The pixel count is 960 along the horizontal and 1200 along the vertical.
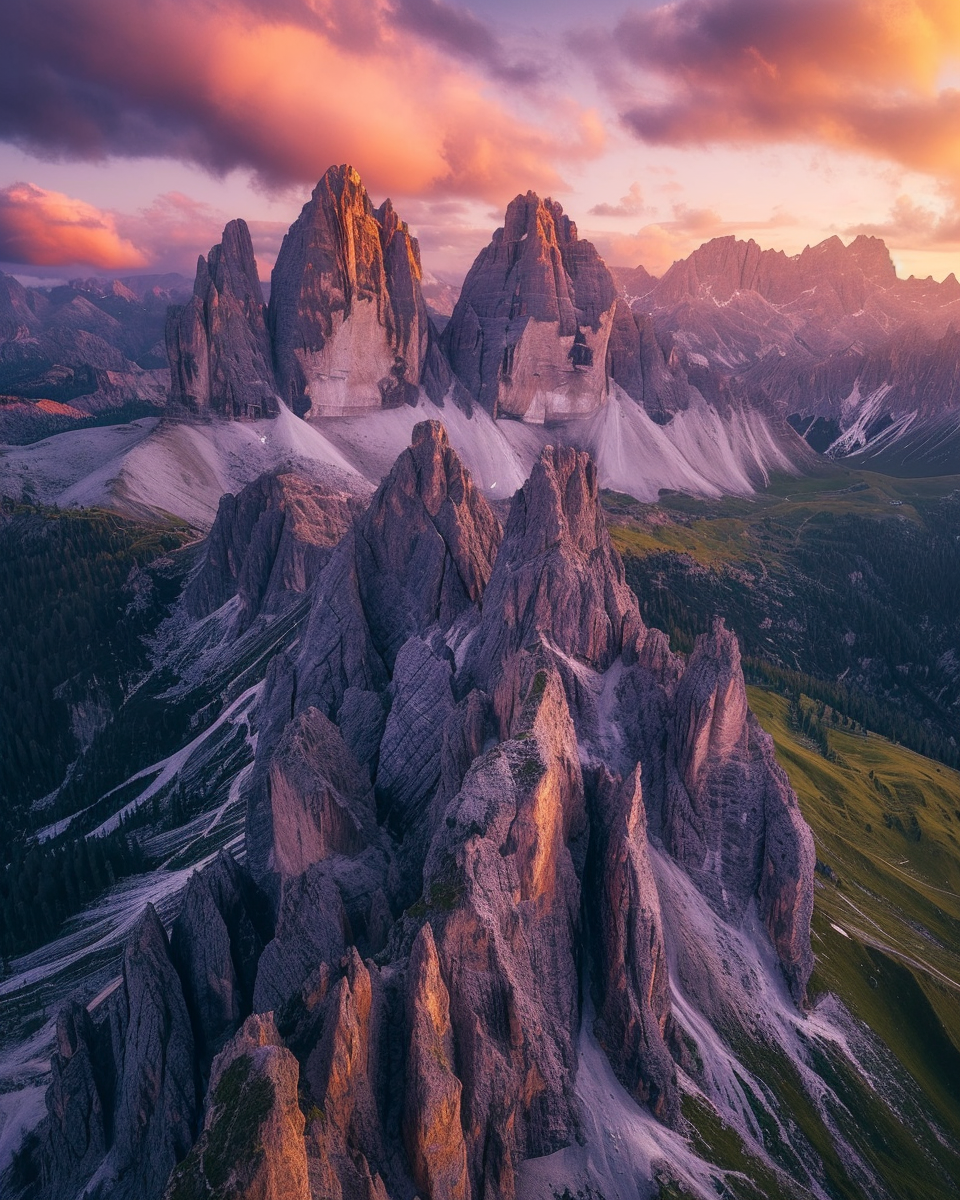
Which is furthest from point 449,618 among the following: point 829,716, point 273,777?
point 829,716

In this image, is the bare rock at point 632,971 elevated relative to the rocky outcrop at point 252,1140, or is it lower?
lower

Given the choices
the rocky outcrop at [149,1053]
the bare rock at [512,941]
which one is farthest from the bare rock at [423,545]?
the rocky outcrop at [149,1053]

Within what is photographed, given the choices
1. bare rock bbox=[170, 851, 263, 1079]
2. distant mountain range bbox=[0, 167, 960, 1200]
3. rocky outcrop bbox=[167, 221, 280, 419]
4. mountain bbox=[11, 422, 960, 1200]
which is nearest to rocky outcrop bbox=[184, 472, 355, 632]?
distant mountain range bbox=[0, 167, 960, 1200]

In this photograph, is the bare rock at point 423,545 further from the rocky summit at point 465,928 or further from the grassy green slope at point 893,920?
the grassy green slope at point 893,920

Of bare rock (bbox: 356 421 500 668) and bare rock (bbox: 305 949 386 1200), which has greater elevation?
bare rock (bbox: 356 421 500 668)

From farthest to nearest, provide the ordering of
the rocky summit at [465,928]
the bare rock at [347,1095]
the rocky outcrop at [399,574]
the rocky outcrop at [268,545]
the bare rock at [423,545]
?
the rocky outcrop at [268,545] < the bare rock at [423,545] < the rocky outcrop at [399,574] < the rocky summit at [465,928] < the bare rock at [347,1095]

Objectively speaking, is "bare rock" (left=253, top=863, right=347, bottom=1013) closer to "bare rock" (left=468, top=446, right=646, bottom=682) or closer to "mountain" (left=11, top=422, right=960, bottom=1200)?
"mountain" (left=11, top=422, right=960, bottom=1200)

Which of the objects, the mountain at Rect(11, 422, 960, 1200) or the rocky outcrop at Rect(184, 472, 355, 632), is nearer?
the mountain at Rect(11, 422, 960, 1200)

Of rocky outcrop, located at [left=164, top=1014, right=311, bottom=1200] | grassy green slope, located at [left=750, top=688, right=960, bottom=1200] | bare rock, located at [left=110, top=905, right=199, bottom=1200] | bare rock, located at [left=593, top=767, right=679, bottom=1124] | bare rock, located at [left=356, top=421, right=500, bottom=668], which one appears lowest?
grassy green slope, located at [left=750, top=688, right=960, bottom=1200]
